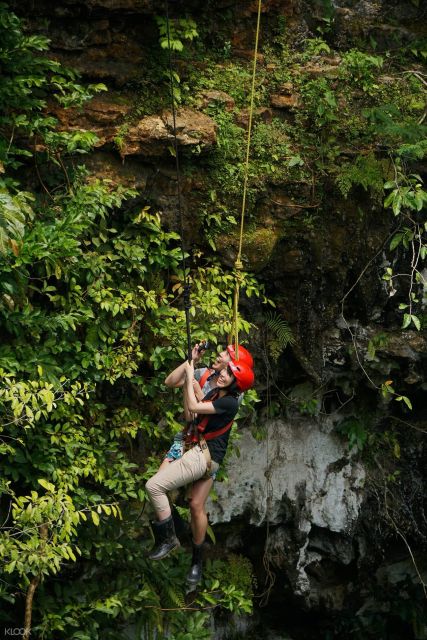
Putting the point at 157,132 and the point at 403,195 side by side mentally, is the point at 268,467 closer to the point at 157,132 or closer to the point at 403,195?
the point at 403,195

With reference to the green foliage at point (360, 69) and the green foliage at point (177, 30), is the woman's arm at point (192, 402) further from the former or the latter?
the green foliage at point (360, 69)

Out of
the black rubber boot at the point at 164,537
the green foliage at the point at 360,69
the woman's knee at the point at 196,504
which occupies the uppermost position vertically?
the green foliage at the point at 360,69

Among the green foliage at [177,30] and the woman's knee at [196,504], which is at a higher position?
the green foliage at [177,30]

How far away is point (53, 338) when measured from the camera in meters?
6.13

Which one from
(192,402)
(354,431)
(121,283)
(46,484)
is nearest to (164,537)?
(46,484)

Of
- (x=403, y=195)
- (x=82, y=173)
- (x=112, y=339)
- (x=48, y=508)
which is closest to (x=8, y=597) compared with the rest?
(x=48, y=508)

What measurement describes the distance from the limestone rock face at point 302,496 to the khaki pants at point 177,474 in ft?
8.67

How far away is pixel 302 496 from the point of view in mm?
8484

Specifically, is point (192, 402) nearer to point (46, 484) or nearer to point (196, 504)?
point (196, 504)

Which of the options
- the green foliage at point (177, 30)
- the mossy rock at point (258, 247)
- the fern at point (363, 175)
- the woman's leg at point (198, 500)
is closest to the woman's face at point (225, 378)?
the woman's leg at point (198, 500)

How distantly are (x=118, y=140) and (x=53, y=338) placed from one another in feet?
5.69

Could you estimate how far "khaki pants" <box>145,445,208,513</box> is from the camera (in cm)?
558

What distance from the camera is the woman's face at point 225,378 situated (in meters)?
5.36

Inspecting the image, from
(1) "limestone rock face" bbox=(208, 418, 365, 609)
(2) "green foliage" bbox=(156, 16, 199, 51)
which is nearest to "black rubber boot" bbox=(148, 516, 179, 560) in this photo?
(1) "limestone rock face" bbox=(208, 418, 365, 609)
